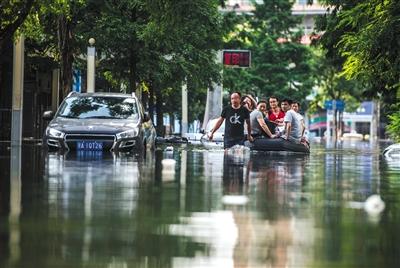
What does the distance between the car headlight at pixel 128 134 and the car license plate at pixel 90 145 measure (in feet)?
1.56

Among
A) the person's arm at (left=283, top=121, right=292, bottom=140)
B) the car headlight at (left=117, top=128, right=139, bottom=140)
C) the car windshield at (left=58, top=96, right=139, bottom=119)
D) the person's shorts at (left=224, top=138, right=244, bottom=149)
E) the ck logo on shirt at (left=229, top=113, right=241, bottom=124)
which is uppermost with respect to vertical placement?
the car windshield at (left=58, top=96, right=139, bottom=119)

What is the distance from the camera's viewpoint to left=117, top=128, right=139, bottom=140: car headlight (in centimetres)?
1920

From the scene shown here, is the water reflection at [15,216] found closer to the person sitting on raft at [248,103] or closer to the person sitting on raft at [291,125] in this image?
the person sitting on raft at [248,103]

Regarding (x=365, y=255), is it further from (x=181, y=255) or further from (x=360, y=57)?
(x=360, y=57)

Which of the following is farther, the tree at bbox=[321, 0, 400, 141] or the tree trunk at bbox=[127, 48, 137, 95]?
the tree trunk at bbox=[127, 48, 137, 95]

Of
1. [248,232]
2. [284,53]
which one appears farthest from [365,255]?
[284,53]

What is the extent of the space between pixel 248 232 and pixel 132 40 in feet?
80.9

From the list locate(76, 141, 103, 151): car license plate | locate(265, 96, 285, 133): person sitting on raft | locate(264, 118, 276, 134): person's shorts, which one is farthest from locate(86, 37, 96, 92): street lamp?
locate(76, 141, 103, 151): car license plate

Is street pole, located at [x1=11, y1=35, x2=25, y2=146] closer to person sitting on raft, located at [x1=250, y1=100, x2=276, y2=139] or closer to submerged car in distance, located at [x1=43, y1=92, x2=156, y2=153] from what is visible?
submerged car in distance, located at [x1=43, y1=92, x2=156, y2=153]

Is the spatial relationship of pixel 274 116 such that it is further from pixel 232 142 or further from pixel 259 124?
pixel 232 142

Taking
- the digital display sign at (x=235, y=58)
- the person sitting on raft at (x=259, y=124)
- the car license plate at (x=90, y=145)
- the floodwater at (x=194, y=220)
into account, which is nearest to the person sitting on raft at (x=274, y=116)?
the person sitting on raft at (x=259, y=124)

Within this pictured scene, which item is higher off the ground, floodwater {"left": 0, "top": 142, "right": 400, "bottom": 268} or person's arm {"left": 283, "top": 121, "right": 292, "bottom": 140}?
person's arm {"left": 283, "top": 121, "right": 292, "bottom": 140}

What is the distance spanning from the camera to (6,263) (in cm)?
513

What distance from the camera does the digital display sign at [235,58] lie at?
43469 millimetres
